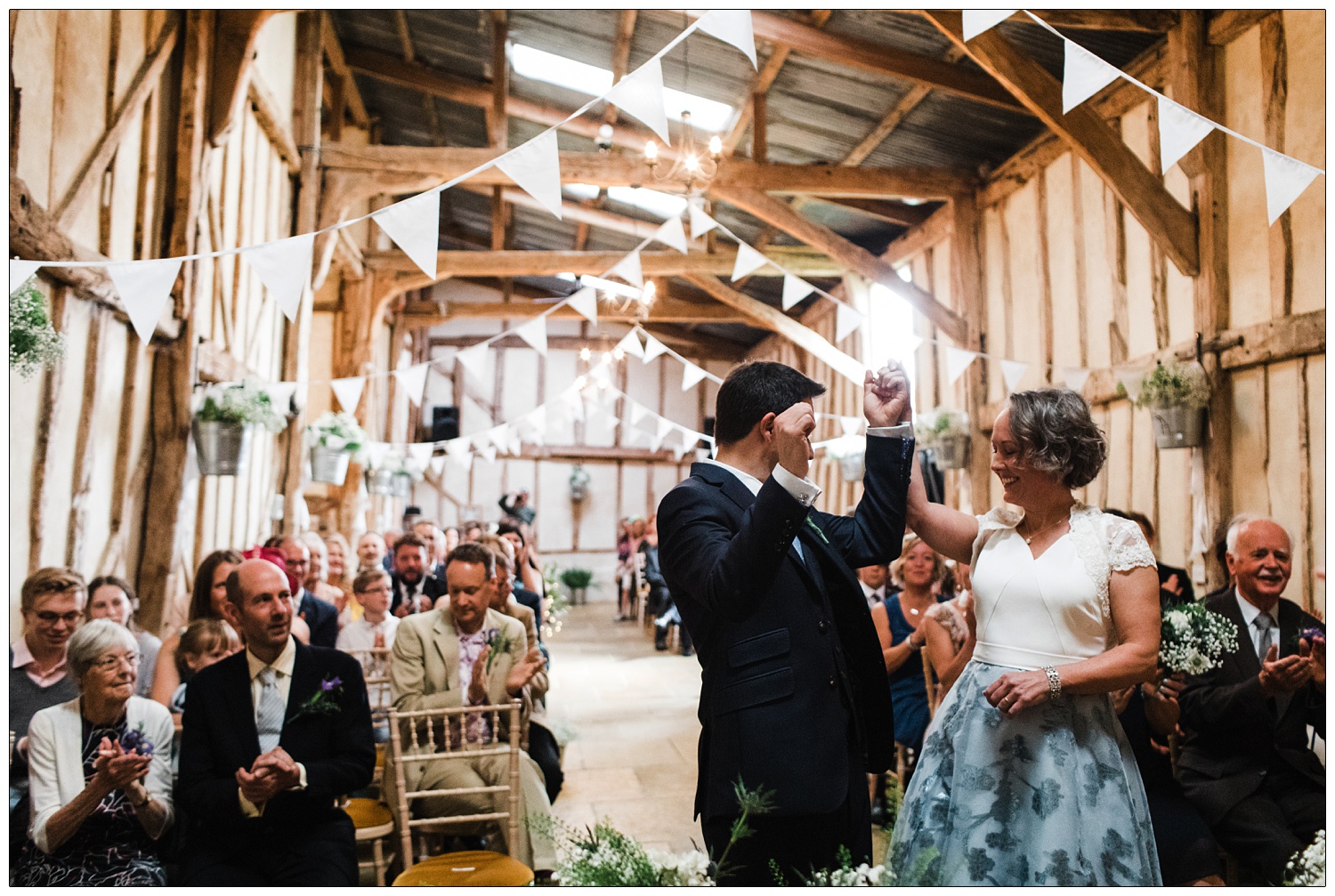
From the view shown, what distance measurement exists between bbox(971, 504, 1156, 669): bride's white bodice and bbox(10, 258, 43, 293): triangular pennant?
2485mm

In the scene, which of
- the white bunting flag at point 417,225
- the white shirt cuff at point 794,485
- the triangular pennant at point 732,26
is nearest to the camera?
the white shirt cuff at point 794,485

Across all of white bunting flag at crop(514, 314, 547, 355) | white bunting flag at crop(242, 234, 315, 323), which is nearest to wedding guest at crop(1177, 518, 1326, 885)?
white bunting flag at crop(242, 234, 315, 323)

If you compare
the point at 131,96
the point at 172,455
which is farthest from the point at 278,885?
the point at 131,96

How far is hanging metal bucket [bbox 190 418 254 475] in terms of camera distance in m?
4.91

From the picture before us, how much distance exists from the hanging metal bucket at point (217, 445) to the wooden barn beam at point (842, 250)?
3987 millimetres

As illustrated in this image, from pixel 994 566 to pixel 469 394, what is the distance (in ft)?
48.4

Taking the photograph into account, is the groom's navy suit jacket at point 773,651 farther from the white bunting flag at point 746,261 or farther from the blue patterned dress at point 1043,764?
the white bunting flag at point 746,261

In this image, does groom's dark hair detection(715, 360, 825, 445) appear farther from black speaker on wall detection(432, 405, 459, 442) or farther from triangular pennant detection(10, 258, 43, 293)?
black speaker on wall detection(432, 405, 459, 442)

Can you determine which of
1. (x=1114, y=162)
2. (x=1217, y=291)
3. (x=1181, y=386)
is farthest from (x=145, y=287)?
(x=1217, y=291)

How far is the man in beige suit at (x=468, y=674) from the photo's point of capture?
300cm

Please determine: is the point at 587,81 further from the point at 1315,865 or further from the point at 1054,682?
the point at 1315,865

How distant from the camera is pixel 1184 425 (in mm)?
4777

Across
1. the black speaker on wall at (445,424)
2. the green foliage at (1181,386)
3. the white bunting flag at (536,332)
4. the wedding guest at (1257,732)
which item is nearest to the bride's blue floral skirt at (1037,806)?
the wedding guest at (1257,732)

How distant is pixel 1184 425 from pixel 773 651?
4.22 m
